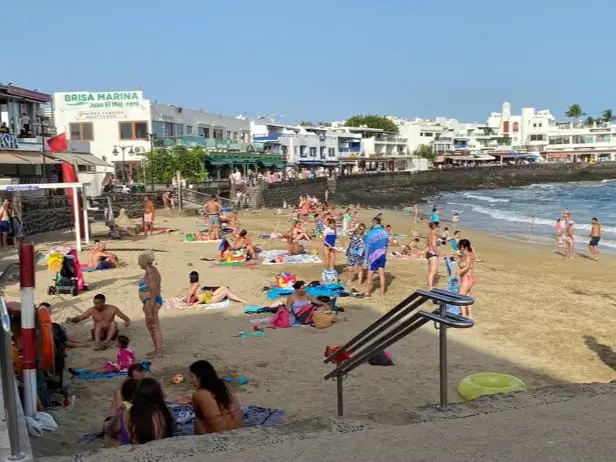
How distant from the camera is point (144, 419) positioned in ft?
14.8

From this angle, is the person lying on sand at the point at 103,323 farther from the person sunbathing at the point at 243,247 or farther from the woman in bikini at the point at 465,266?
the person sunbathing at the point at 243,247

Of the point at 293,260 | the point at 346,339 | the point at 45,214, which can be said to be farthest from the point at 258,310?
the point at 45,214

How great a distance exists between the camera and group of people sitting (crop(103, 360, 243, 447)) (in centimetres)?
450

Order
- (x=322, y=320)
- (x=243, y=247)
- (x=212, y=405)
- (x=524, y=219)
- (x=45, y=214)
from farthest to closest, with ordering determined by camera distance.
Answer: (x=524, y=219), (x=45, y=214), (x=243, y=247), (x=322, y=320), (x=212, y=405)

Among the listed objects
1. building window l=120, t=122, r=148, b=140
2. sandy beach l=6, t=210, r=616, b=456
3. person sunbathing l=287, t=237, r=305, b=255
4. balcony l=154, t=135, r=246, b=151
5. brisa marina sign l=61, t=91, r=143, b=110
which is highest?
brisa marina sign l=61, t=91, r=143, b=110

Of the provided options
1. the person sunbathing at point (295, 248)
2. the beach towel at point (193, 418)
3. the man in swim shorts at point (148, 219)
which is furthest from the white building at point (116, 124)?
the beach towel at point (193, 418)

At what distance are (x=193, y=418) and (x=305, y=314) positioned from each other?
13.4ft

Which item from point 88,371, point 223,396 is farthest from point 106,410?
point 223,396

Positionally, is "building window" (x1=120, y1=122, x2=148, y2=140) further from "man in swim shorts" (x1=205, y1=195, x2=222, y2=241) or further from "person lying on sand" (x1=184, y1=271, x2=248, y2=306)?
"person lying on sand" (x1=184, y1=271, x2=248, y2=306)

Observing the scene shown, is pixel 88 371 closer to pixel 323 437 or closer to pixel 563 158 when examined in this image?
pixel 323 437

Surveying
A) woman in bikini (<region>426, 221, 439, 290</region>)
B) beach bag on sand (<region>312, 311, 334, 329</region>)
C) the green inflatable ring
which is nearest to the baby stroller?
beach bag on sand (<region>312, 311, 334, 329</region>)

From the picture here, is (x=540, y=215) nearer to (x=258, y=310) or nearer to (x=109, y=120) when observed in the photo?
(x=109, y=120)

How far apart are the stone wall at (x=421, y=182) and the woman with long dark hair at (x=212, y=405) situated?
3496 cm

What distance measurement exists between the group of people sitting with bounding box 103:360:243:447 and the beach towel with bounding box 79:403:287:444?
0.31 metres
